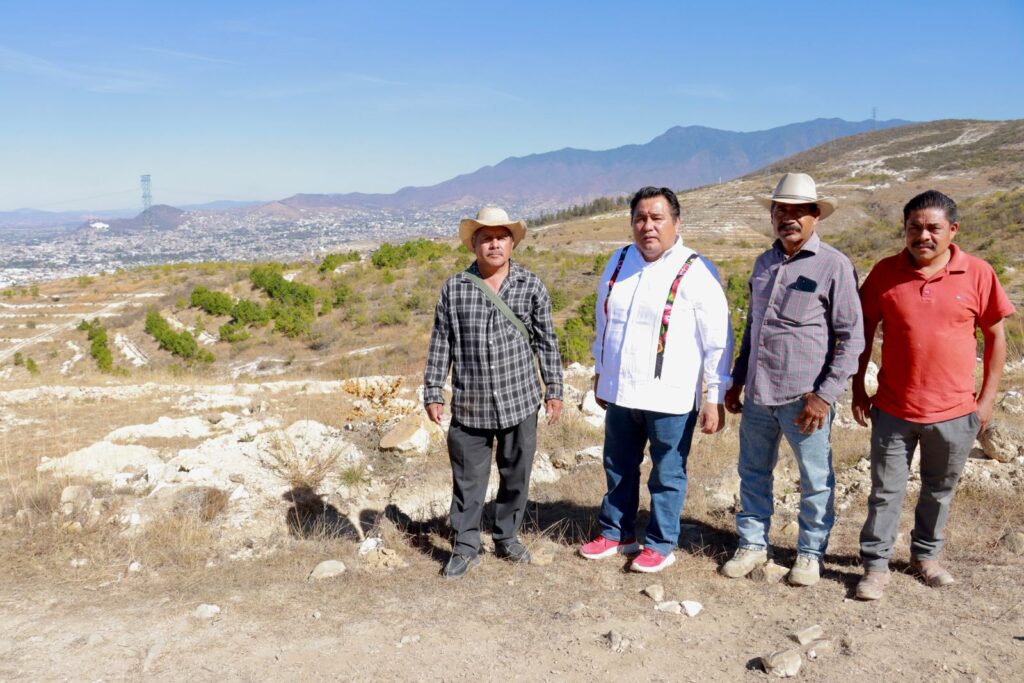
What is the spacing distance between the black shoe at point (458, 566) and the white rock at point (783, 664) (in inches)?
63.5

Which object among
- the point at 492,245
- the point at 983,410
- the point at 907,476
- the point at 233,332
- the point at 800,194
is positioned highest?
the point at 800,194

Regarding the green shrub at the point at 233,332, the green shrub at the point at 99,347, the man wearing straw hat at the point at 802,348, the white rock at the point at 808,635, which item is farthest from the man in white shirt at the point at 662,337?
the green shrub at the point at 233,332

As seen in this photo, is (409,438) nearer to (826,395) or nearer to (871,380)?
(826,395)

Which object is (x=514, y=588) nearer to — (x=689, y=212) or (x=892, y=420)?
(x=892, y=420)

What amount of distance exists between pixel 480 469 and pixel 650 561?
1060mm

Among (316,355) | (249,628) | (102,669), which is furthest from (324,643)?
(316,355)

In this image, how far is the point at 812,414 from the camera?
3.03m

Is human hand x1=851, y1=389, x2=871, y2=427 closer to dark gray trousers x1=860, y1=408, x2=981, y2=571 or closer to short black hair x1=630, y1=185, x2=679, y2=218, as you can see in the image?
dark gray trousers x1=860, y1=408, x2=981, y2=571

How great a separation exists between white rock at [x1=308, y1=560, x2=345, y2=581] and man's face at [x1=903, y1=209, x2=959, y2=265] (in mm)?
3391

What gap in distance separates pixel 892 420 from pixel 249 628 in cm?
327

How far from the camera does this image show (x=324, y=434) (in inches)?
269

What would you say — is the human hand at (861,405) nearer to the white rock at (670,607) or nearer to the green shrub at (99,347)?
the white rock at (670,607)

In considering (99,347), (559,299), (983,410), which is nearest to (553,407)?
(983,410)

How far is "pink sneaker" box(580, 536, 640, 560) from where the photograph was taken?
378cm
